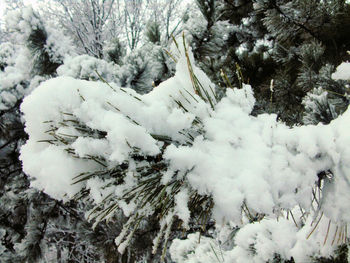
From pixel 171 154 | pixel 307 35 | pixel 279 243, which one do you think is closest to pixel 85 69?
pixel 171 154

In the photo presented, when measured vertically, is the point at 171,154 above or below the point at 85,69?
below

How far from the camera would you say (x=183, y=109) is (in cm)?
71

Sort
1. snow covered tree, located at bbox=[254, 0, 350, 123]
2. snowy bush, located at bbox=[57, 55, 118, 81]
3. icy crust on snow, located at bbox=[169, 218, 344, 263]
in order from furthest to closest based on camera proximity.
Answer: snow covered tree, located at bbox=[254, 0, 350, 123] → snowy bush, located at bbox=[57, 55, 118, 81] → icy crust on snow, located at bbox=[169, 218, 344, 263]

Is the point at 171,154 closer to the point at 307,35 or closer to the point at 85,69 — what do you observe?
the point at 85,69

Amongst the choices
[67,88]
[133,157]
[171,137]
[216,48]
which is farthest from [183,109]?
[216,48]

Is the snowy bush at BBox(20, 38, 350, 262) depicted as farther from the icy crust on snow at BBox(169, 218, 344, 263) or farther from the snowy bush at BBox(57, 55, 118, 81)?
the snowy bush at BBox(57, 55, 118, 81)

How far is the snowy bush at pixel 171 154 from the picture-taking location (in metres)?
0.58

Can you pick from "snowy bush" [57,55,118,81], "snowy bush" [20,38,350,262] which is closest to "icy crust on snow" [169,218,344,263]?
"snowy bush" [20,38,350,262]

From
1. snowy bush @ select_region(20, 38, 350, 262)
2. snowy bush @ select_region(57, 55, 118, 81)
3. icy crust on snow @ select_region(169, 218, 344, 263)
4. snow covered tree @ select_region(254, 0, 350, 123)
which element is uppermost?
snow covered tree @ select_region(254, 0, 350, 123)

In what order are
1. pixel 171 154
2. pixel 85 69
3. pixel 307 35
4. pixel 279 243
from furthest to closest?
pixel 307 35
pixel 85 69
pixel 279 243
pixel 171 154

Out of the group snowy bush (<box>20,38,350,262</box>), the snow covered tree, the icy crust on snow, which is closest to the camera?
snowy bush (<box>20,38,350,262</box>)

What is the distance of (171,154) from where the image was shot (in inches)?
24.0

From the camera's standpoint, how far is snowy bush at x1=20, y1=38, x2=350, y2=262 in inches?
22.9

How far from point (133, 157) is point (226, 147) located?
0.76ft
